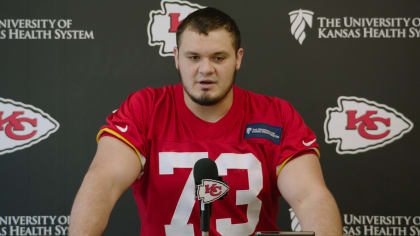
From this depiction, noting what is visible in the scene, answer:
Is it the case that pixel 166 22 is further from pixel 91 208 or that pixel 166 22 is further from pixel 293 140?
pixel 91 208

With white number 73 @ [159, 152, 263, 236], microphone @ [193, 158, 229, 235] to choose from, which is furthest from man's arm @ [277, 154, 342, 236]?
microphone @ [193, 158, 229, 235]

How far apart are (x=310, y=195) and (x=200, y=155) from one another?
420 mm

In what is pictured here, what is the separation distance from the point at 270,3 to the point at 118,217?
1.23 metres

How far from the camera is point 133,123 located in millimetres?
1805

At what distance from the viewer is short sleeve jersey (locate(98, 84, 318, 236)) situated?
1806 mm

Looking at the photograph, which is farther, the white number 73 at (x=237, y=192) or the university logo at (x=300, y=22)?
the university logo at (x=300, y=22)

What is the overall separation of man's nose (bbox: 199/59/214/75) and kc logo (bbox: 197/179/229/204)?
0.72 metres

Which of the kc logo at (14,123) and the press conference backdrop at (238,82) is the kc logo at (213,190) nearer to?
the press conference backdrop at (238,82)

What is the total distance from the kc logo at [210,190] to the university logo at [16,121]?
1.40 metres

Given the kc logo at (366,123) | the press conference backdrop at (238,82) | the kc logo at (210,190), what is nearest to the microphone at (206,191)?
the kc logo at (210,190)

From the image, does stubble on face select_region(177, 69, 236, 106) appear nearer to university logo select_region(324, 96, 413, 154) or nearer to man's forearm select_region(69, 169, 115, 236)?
man's forearm select_region(69, 169, 115, 236)

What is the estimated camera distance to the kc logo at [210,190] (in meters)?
1.11

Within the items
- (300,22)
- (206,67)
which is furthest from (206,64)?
(300,22)

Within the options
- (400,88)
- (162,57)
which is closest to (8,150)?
(162,57)
